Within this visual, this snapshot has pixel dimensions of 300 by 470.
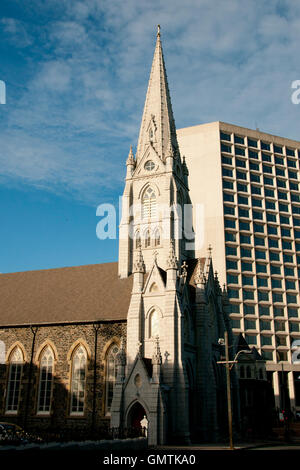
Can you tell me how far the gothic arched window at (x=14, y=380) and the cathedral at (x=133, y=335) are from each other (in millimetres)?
79

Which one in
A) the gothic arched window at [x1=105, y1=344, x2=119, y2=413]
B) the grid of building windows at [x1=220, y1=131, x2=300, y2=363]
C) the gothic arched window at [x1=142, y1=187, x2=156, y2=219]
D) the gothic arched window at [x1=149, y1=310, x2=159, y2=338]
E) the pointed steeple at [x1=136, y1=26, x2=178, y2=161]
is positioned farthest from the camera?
the grid of building windows at [x1=220, y1=131, x2=300, y2=363]

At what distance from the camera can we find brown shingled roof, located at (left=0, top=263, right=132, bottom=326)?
3525cm

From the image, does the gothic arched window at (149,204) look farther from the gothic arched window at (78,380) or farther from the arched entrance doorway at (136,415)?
the arched entrance doorway at (136,415)

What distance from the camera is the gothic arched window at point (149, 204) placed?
40469mm

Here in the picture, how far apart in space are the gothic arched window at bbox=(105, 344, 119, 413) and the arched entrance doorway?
2.80 m

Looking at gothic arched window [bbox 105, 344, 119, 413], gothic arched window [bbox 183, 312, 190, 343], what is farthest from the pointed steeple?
gothic arched window [bbox 105, 344, 119, 413]

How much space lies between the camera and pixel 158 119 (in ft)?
145

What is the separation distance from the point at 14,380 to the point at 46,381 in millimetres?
2918

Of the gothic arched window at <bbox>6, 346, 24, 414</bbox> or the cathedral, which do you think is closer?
the cathedral

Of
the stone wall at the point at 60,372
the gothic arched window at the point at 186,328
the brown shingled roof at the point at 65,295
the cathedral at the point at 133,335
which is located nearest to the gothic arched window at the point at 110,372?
the cathedral at the point at 133,335

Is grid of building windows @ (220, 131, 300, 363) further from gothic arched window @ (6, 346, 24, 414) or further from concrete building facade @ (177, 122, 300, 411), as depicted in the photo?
gothic arched window @ (6, 346, 24, 414)

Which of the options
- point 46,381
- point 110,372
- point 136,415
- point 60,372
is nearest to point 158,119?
point 110,372

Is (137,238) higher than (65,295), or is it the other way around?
(137,238)

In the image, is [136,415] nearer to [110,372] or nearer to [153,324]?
[110,372]
